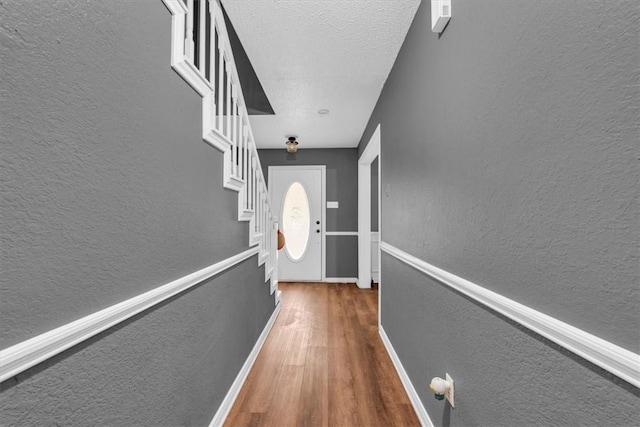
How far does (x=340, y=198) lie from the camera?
5.25m

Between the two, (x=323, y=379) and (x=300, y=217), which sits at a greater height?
(x=300, y=217)

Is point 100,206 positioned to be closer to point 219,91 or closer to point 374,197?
point 219,91

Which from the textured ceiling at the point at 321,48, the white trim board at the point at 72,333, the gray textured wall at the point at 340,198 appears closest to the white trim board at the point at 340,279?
the gray textured wall at the point at 340,198

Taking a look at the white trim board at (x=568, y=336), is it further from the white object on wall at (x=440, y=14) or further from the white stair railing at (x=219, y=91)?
the white stair railing at (x=219, y=91)

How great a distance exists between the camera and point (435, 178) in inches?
59.5

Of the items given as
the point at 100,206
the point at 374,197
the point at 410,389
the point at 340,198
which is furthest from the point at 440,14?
the point at 374,197

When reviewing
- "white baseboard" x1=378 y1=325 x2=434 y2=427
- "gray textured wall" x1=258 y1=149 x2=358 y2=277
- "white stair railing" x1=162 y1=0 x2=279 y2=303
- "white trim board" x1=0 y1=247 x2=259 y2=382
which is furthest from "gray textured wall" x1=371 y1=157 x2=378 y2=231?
"white trim board" x1=0 y1=247 x2=259 y2=382

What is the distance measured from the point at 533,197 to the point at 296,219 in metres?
4.64

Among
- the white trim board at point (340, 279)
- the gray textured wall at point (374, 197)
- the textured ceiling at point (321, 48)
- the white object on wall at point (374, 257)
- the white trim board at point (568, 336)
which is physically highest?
the textured ceiling at point (321, 48)

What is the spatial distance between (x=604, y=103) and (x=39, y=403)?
4.08ft

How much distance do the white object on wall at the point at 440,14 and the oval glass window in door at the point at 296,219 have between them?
13.2ft

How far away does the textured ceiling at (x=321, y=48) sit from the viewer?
175cm

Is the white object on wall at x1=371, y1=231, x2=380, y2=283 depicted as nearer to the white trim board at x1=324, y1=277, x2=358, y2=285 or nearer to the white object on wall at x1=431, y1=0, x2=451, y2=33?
the white trim board at x1=324, y1=277, x2=358, y2=285

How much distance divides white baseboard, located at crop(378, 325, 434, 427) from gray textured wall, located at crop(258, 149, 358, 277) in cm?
260
